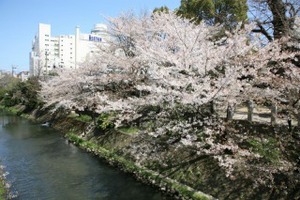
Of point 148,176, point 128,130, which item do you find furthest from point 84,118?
point 148,176

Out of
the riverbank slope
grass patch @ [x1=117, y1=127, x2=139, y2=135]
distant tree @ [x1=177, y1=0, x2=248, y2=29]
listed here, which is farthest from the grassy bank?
distant tree @ [x1=177, y1=0, x2=248, y2=29]

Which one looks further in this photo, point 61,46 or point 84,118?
point 61,46

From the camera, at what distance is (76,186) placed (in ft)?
41.3

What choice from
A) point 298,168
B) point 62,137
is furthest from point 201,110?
point 62,137

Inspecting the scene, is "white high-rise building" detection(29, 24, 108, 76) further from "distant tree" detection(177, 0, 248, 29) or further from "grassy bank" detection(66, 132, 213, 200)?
"grassy bank" detection(66, 132, 213, 200)

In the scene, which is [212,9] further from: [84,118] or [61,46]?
[61,46]

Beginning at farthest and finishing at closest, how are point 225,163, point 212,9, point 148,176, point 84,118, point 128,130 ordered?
point 84,118, point 212,9, point 128,130, point 148,176, point 225,163

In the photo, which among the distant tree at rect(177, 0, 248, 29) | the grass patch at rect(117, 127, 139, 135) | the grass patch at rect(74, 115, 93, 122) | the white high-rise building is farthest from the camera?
the white high-rise building

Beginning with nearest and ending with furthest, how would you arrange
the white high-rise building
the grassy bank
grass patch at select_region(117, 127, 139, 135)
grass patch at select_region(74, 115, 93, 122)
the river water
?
the grassy bank
the river water
grass patch at select_region(117, 127, 139, 135)
grass patch at select_region(74, 115, 93, 122)
the white high-rise building

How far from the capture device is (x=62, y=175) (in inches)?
553

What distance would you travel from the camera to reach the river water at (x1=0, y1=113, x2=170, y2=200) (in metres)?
11.8

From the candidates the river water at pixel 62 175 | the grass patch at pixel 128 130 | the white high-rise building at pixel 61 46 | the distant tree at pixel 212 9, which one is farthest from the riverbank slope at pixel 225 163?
the white high-rise building at pixel 61 46

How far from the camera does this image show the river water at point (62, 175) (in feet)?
38.5

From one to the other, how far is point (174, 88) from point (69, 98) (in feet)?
49.0
